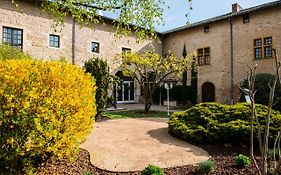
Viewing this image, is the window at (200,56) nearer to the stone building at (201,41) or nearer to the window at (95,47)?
the stone building at (201,41)

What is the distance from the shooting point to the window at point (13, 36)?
1511 centimetres

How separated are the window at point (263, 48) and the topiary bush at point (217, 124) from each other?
462 inches

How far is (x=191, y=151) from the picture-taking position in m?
5.81

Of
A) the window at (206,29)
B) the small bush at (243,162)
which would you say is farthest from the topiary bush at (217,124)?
the window at (206,29)

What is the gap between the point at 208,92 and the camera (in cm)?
2053

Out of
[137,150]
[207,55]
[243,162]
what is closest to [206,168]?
[243,162]

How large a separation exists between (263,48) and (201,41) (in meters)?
5.26

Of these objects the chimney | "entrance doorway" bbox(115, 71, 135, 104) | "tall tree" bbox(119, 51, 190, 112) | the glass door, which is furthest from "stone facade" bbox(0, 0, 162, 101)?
the chimney

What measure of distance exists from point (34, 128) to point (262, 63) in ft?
57.1

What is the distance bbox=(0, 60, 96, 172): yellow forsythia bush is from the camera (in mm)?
3508

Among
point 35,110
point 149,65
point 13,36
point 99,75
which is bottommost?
point 35,110

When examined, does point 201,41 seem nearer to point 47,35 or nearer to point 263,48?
point 263,48

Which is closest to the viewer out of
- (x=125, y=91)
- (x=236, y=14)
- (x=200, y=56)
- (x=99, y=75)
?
(x=99, y=75)

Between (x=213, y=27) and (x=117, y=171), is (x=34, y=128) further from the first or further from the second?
(x=213, y=27)
